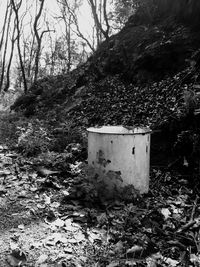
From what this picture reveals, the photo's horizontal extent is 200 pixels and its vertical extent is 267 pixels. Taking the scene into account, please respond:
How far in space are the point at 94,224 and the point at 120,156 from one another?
845 mm

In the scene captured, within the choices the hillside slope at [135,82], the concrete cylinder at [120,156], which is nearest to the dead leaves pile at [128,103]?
the hillside slope at [135,82]

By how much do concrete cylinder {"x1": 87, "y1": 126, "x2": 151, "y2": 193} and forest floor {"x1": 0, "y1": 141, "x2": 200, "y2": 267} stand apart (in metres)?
0.19

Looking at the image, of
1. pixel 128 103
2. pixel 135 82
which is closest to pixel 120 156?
pixel 128 103

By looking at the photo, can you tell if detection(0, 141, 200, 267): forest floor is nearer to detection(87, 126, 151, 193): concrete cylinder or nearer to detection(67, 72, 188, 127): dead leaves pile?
detection(87, 126, 151, 193): concrete cylinder

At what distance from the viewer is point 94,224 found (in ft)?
8.66

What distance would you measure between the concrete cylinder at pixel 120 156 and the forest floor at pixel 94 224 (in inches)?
7.6

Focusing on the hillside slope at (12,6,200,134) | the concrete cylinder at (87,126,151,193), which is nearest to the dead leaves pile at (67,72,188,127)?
the hillside slope at (12,6,200,134)

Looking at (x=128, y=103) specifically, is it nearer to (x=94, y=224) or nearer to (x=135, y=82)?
(x=135, y=82)

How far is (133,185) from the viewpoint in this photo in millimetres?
3174

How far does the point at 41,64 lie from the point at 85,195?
29.3 metres

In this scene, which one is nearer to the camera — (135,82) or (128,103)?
(128,103)

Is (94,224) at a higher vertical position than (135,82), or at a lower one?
lower

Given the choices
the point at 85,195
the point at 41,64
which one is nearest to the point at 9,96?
the point at 41,64

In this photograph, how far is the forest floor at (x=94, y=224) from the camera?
6.99 feet
